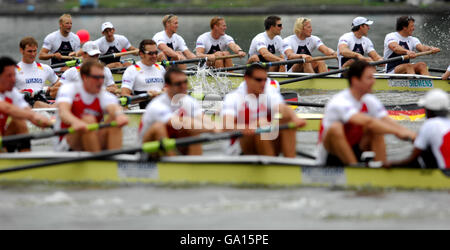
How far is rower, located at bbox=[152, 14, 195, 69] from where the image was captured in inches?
632

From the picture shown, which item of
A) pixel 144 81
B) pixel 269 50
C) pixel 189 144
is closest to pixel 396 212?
pixel 189 144

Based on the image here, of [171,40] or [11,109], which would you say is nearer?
[11,109]

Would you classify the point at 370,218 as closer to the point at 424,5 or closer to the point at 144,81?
the point at 144,81

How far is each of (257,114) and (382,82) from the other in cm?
726

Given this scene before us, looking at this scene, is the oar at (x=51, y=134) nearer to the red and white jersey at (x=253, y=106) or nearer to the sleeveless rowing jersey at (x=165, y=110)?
the sleeveless rowing jersey at (x=165, y=110)

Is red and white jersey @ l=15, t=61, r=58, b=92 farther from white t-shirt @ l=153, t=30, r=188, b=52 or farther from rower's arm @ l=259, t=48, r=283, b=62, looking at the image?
rower's arm @ l=259, t=48, r=283, b=62

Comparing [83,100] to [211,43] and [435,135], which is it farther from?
[211,43]

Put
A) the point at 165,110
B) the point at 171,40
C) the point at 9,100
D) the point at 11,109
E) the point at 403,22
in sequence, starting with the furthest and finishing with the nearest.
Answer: the point at 171,40, the point at 403,22, the point at 9,100, the point at 11,109, the point at 165,110

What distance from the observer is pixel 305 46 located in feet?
53.8

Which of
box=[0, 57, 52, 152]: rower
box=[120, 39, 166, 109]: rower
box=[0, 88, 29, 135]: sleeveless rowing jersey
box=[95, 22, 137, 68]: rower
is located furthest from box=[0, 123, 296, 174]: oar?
box=[95, 22, 137, 68]: rower

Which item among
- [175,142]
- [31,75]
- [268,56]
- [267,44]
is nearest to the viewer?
[175,142]

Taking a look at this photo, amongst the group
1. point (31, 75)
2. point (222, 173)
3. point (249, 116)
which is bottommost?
point (222, 173)

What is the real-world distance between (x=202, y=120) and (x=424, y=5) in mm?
25668

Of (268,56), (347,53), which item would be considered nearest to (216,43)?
(268,56)
